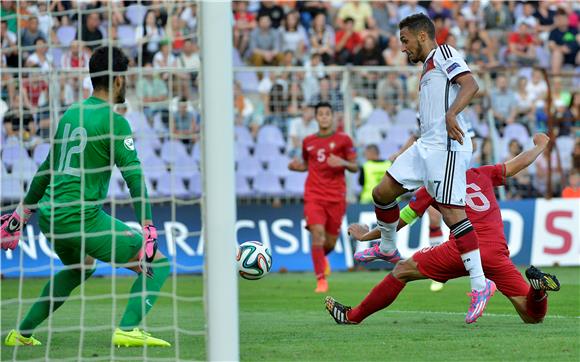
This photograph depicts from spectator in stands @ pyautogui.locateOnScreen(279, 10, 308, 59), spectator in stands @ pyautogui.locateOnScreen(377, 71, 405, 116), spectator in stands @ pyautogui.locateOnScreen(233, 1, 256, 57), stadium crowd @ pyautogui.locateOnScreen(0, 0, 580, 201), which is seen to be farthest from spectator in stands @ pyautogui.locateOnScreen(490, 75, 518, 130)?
spectator in stands @ pyautogui.locateOnScreen(233, 1, 256, 57)

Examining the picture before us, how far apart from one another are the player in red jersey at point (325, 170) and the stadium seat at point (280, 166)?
3620 millimetres

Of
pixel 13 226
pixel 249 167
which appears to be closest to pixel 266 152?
pixel 249 167

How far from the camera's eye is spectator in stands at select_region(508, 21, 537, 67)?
22.6 m

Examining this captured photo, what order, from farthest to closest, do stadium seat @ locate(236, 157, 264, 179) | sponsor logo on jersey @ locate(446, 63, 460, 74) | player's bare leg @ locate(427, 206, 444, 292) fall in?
1. stadium seat @ locate(236, 157, 264, 179)
2. player's bare leg @ locate(427, 206, 444, 292)
3. sponsor logo on jersey @ locate(446, 63, 460, 74)

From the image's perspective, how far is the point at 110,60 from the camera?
7.04 meters

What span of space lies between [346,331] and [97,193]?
2212mm

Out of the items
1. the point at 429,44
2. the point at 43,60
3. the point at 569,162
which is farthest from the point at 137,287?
the point at 569,162

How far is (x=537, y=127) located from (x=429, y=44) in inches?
475

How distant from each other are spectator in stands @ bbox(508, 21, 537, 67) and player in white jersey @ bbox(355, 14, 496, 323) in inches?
565

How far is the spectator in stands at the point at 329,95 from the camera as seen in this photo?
Result: 61.8 feet

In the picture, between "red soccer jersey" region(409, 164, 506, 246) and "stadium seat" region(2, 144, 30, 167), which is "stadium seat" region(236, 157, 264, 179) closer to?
"stadium seat" region(2, 144, 30, 167)

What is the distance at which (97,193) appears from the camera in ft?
24.2

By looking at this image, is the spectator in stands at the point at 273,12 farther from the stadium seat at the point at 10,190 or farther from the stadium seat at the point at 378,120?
the stadium seat at the point at 10,190

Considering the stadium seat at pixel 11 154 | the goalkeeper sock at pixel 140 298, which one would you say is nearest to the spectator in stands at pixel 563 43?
the stadium seat at pixel 11 154
